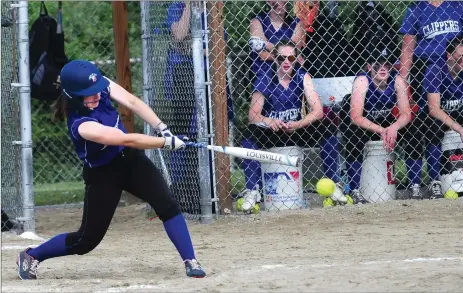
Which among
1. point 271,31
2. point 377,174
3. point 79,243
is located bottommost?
point 79,243

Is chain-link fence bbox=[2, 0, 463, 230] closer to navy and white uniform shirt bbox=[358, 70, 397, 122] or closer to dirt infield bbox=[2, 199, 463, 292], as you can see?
navy and white uniform shirt bbox=[358, 70, 397, 122]

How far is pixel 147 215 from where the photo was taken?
9.26 metres

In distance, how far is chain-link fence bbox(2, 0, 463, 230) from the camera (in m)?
8.56

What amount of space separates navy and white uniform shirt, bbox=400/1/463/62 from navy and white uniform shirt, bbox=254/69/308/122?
1052 millimetres

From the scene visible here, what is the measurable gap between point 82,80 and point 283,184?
10.7ft

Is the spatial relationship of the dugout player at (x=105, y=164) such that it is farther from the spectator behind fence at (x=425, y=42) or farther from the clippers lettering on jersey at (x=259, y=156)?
the spectator behind fence at (x=425, y=42)

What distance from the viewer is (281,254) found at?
6887 mm

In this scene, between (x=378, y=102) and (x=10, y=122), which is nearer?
(x=10, y=122)

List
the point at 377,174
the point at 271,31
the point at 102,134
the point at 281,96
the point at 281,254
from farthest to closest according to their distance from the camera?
1. the point at 377,174
2. the point at 271,31
3. the point at 281,96
4. the point at 281,254
5. the point at 102,134

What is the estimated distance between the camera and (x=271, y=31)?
28.8ft

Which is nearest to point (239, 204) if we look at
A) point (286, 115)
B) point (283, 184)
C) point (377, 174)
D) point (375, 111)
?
point (283, 184)

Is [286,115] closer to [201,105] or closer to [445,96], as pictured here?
[201,105]

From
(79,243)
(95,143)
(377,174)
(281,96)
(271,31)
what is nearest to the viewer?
(95,143)

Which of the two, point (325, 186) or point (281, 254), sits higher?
point (325, 186)
